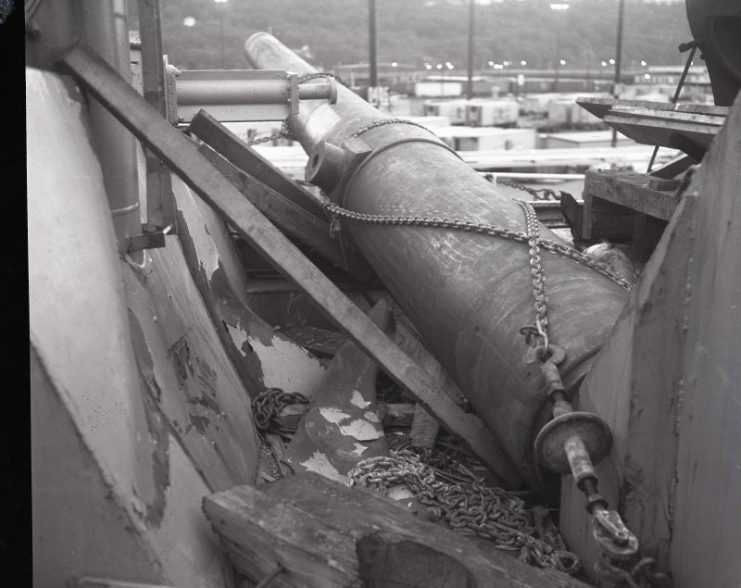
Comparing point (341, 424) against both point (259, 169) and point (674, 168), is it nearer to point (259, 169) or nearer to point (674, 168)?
point (259, 169)

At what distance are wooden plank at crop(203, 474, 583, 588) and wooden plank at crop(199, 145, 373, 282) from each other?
2531 mm

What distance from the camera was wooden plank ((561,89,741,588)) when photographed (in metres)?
1.83

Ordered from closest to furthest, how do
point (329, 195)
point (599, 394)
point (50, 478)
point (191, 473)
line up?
point (50, 478)
point (599, 394)
point (191, 473)
point (329, 195)

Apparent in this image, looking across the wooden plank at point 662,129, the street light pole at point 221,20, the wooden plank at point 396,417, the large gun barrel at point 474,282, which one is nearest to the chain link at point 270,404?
the wooden plank at point 396,417

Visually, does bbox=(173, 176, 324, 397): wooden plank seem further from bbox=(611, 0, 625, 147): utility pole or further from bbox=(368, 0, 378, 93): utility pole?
bbox=(611, 0, 625, 147): utility pole

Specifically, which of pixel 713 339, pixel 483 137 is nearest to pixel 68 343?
pixel 713 339

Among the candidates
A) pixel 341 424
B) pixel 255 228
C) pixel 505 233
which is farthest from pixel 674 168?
pixel 255 228

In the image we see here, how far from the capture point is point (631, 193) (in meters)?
4.18

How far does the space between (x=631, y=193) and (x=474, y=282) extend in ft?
5.25

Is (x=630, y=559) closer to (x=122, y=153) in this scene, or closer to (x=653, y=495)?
Result: (x=653, y=495)

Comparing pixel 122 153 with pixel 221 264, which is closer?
pixel 122 153

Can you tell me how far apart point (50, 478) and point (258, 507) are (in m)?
0.56

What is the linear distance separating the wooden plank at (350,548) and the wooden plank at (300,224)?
253 cm

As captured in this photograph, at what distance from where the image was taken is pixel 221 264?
464 cm
